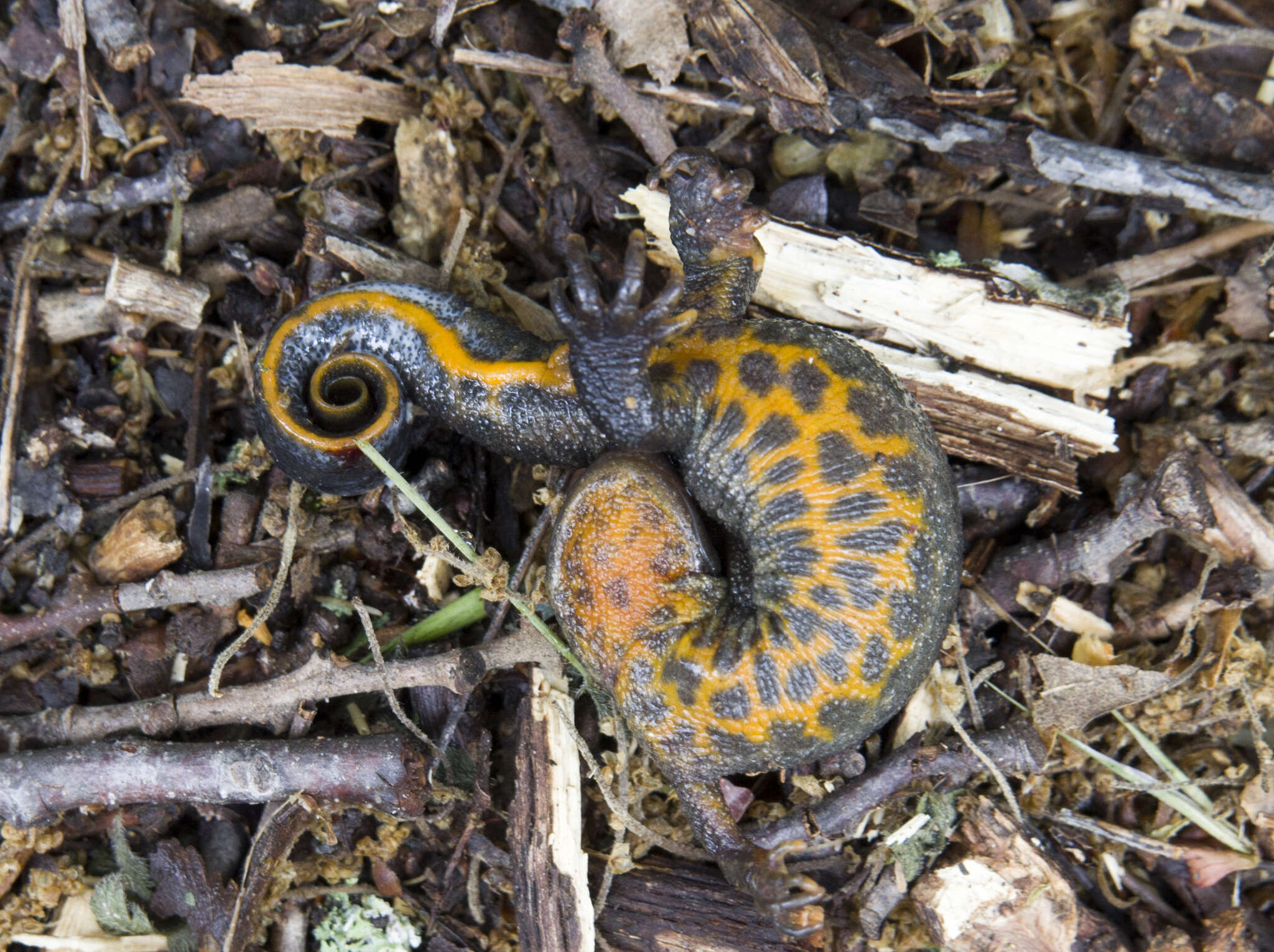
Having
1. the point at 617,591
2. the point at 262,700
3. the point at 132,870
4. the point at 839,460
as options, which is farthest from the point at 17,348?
the point at 839,460

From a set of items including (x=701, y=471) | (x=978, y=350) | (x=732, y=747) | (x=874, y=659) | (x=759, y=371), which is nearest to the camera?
(x=874, y=659)

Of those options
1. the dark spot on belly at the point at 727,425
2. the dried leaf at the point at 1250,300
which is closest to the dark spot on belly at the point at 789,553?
the dark spot on belly at the point at 727,425

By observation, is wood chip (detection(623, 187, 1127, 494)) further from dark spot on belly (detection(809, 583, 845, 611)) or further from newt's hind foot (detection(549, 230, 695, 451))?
dark spot on belly (detection(809, 583, 845, 611))

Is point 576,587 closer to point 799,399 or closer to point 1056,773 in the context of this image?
point 799,399

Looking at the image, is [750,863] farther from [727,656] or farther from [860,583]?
[860,583]

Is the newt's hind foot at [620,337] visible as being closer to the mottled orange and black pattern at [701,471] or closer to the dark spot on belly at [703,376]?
the mottled orange and black pattern at [701,471]

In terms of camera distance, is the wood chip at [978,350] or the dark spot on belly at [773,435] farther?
the wood chip at [978,350]

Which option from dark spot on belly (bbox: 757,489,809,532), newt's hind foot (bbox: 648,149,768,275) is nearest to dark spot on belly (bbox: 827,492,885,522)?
dark spot on belly (bbox: 757,489,809,532)

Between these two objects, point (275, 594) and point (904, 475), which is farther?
point (275, 594)
